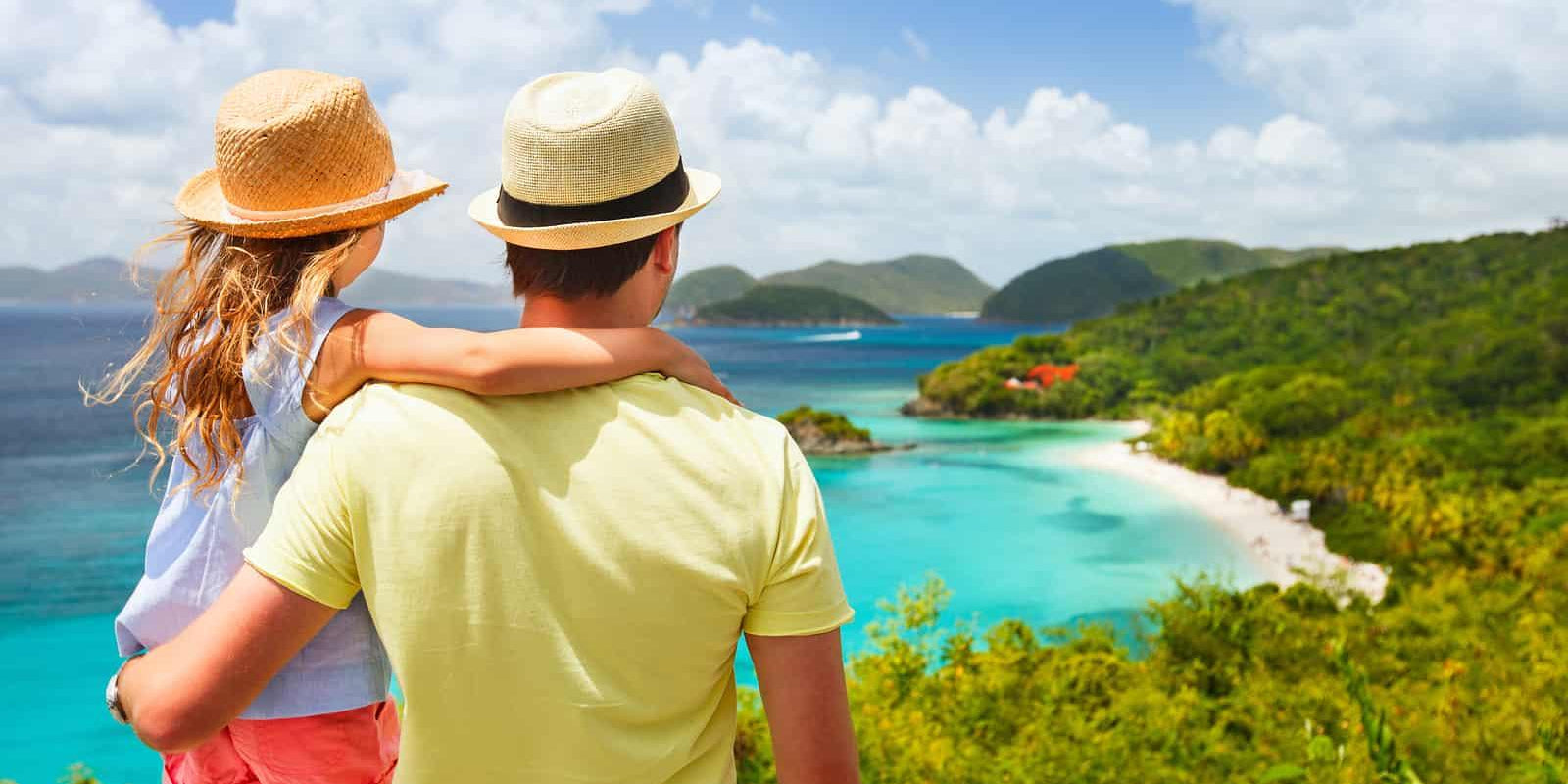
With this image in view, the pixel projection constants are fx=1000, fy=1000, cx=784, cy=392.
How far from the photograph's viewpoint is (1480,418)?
28625mm

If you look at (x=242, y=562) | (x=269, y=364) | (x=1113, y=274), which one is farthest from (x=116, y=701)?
(x=1113, y=274)

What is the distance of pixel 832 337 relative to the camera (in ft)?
427

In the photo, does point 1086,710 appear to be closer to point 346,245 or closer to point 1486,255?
point 346,245

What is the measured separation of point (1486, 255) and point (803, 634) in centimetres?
6379

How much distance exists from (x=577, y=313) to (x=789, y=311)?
5727 inches

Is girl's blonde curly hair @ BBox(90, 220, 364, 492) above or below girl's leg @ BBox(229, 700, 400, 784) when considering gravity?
above

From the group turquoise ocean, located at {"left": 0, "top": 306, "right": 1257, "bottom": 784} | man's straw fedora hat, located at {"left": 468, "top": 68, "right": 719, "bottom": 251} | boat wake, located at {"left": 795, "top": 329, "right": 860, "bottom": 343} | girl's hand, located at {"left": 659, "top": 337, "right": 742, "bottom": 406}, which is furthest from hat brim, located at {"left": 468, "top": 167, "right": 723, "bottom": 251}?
boat wake, located at {"left": 795, "top": 329, "right": 860, "bottom": 343}

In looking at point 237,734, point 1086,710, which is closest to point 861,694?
point 1086,710

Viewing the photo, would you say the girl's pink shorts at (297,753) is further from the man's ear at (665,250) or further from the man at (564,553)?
the man's ear at (665,250)

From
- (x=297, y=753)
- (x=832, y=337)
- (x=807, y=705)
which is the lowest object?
(x=832, y=337)

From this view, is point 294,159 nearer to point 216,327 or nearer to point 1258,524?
point 216,327

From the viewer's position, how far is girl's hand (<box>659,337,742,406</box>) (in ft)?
3.69

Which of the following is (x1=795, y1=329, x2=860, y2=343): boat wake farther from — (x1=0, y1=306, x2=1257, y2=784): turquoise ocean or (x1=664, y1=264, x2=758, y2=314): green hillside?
(x1=0, y1=306, x2=1257, y2=784): turquoise ocean

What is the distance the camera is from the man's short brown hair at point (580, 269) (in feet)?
3.68
